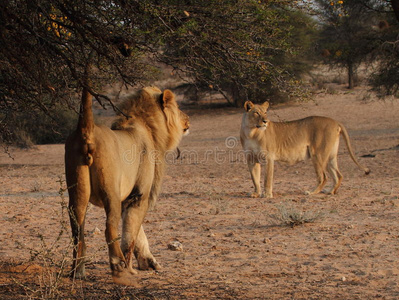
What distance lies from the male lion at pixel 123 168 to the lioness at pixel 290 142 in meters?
4.71

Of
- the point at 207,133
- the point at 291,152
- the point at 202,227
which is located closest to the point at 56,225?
the point at 202,227

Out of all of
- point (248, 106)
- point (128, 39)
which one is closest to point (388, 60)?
point (248, 106)

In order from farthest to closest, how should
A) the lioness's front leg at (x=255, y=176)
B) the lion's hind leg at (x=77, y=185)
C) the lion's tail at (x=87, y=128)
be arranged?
the lioness's front leg at (x=255, y=176)
the lion's hind leg at (x=77, y=185)
the lion's tail at (x=87, y=128)

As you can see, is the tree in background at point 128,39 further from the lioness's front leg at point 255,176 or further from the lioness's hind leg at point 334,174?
the lioness's hind leg at point 334,174

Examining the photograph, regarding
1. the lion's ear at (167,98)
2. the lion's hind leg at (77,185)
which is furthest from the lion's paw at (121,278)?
the lion's ear at (167,98)

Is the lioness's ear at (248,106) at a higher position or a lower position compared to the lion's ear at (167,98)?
lower

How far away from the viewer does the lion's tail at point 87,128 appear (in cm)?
416

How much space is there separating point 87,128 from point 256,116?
6.36 metres

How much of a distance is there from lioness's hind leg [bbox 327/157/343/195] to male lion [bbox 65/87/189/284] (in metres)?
5.34

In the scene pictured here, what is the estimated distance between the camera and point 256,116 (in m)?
10.3

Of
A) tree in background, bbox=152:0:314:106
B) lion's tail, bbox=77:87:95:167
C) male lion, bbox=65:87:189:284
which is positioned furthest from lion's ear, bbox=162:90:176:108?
lion's tail, bbox=77:87:95:167

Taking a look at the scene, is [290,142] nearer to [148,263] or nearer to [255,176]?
[255,176]

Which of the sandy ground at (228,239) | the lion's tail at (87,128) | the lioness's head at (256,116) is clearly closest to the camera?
the lion's tail at (87,128)

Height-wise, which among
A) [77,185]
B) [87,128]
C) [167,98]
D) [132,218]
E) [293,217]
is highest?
[167,98]
